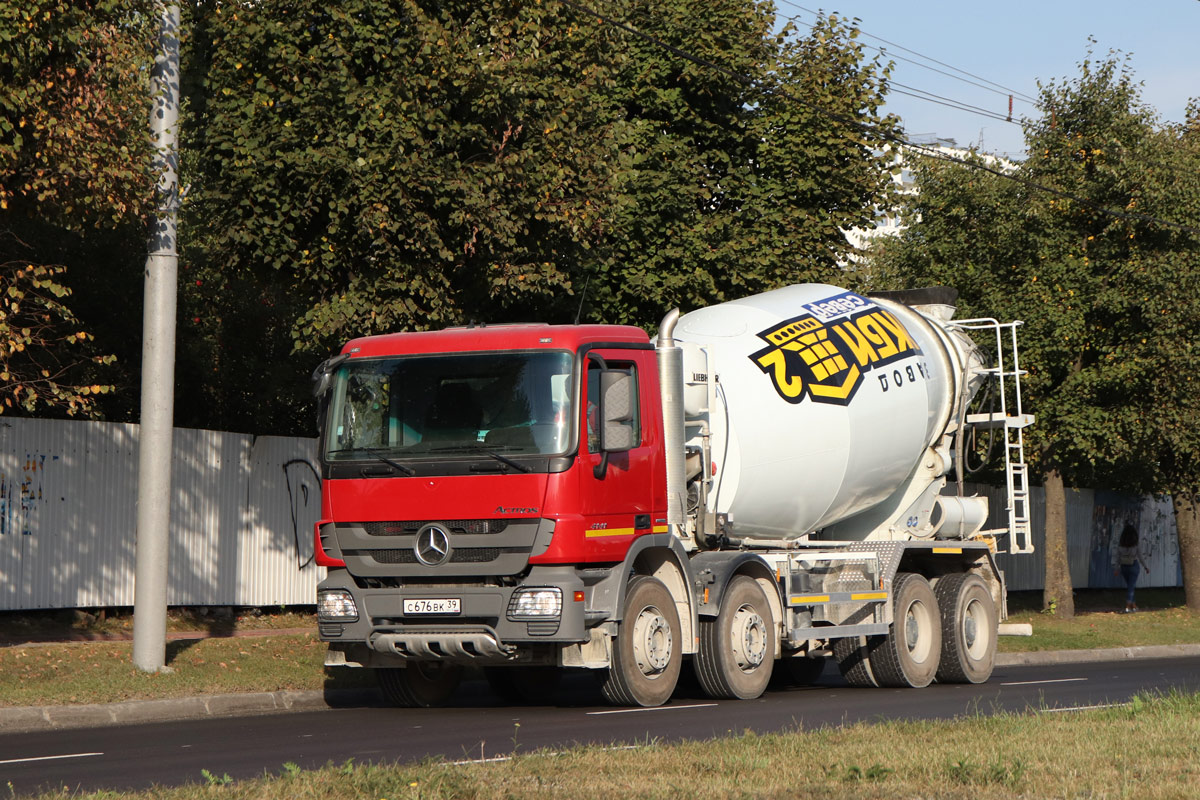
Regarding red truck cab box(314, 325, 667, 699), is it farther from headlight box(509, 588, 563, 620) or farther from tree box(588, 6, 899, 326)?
tree box(588, 6, 899, 326)

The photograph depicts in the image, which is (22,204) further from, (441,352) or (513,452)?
(513,452)

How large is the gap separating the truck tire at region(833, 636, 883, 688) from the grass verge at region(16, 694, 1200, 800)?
5.80 m

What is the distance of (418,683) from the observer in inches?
538

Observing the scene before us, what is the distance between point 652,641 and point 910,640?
4471 millimetres

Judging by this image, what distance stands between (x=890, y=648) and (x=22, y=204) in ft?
30.1

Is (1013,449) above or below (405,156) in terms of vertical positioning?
below

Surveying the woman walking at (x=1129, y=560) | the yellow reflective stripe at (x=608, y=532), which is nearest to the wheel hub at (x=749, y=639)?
the yellow reflective stripe at (x=608, y=532)

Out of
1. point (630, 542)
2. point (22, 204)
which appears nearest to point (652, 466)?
point (630, 542)

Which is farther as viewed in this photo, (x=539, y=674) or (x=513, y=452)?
(x=539, y=674)

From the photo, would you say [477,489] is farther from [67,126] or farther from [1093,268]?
[1093,268]

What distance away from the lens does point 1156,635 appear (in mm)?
24609

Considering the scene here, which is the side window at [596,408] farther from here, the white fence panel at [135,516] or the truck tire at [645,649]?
the white fence panel at [135,516]

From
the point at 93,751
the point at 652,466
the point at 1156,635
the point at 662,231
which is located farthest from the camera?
the point at 1156,635

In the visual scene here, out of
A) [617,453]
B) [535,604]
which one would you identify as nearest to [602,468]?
[617,453]
